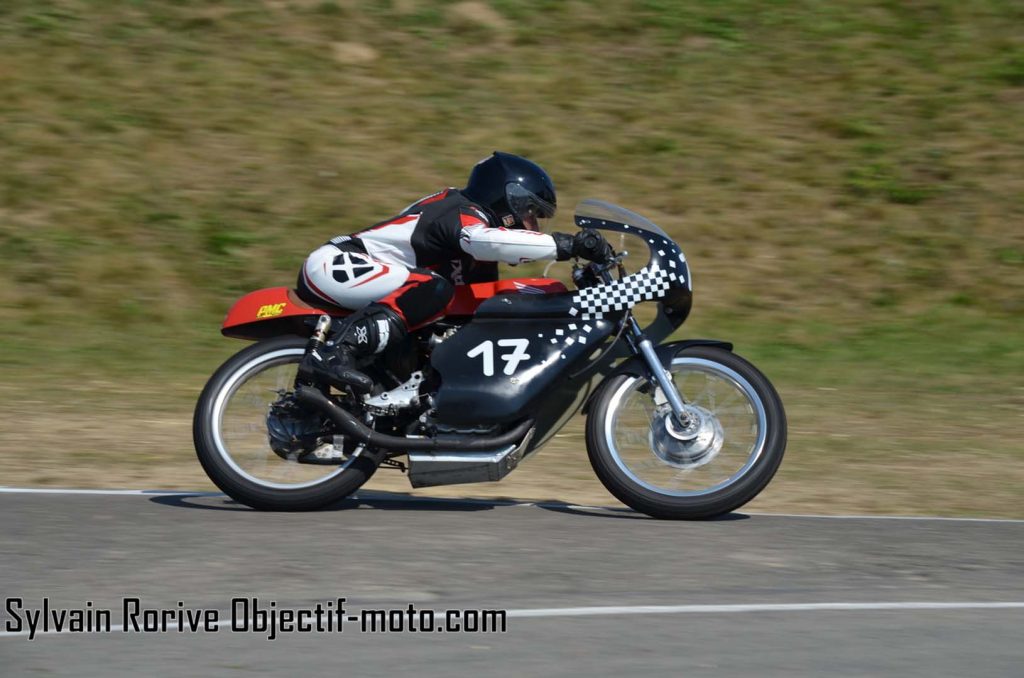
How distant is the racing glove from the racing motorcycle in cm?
13

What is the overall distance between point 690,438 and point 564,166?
10256 mm

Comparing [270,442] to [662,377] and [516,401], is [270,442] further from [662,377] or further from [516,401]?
[662,377]

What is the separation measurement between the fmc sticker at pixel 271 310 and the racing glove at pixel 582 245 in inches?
53.0

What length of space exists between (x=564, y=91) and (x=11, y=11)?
720 centimetres

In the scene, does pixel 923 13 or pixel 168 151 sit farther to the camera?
pixel 923 13

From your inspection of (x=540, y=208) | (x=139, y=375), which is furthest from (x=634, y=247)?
(x=139, y=375)

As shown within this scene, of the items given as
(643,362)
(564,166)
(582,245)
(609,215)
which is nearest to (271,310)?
(582,245)

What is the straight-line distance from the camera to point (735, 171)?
1706 centimetres

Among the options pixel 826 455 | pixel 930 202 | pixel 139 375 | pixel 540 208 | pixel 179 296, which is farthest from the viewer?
pixel 930 202

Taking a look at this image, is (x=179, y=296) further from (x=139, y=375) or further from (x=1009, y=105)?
(x=1009, y=105)

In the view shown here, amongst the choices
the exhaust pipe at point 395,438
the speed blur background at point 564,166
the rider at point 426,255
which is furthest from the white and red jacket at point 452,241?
the speed blur background at point 564,166

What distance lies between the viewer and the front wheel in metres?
6.99

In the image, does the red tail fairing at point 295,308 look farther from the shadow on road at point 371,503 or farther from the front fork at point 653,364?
the shadow on road at point 371,503

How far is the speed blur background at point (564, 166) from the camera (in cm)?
1261
